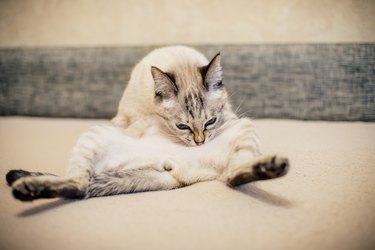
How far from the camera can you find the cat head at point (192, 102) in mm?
1240

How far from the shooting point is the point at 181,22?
2.13 metres

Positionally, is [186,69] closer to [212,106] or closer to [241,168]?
[212,106]

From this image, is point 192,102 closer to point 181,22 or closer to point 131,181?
point 131,181

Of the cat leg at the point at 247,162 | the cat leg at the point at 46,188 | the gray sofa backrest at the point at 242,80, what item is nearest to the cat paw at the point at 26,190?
the cat leg at the point at 46,188

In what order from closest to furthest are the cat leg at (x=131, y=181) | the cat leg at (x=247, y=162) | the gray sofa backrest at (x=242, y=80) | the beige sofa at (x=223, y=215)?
the beige sofa at (x=223, y=215), the cat leg at (x=247, y=162), the cat leg at (x=131, y=181), the gray sofa backrest at (x=242, y=80)

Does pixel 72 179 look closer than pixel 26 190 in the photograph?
No

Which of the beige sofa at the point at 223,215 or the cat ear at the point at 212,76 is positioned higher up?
the cat ear at the point at 212,76

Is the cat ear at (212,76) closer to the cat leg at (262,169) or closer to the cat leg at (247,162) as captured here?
the cat leg at (247,162)

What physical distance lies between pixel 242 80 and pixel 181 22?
0.54 m

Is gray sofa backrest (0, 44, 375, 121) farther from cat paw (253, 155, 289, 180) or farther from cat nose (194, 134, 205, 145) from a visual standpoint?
cat paw (253, 155, 289, 180)

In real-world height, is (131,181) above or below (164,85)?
below

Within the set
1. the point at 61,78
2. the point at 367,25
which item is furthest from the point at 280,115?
the point at 61,78

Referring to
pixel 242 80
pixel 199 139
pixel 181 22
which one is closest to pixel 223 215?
pixel 199 139

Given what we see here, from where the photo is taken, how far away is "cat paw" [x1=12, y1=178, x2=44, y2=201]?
0.85 m
